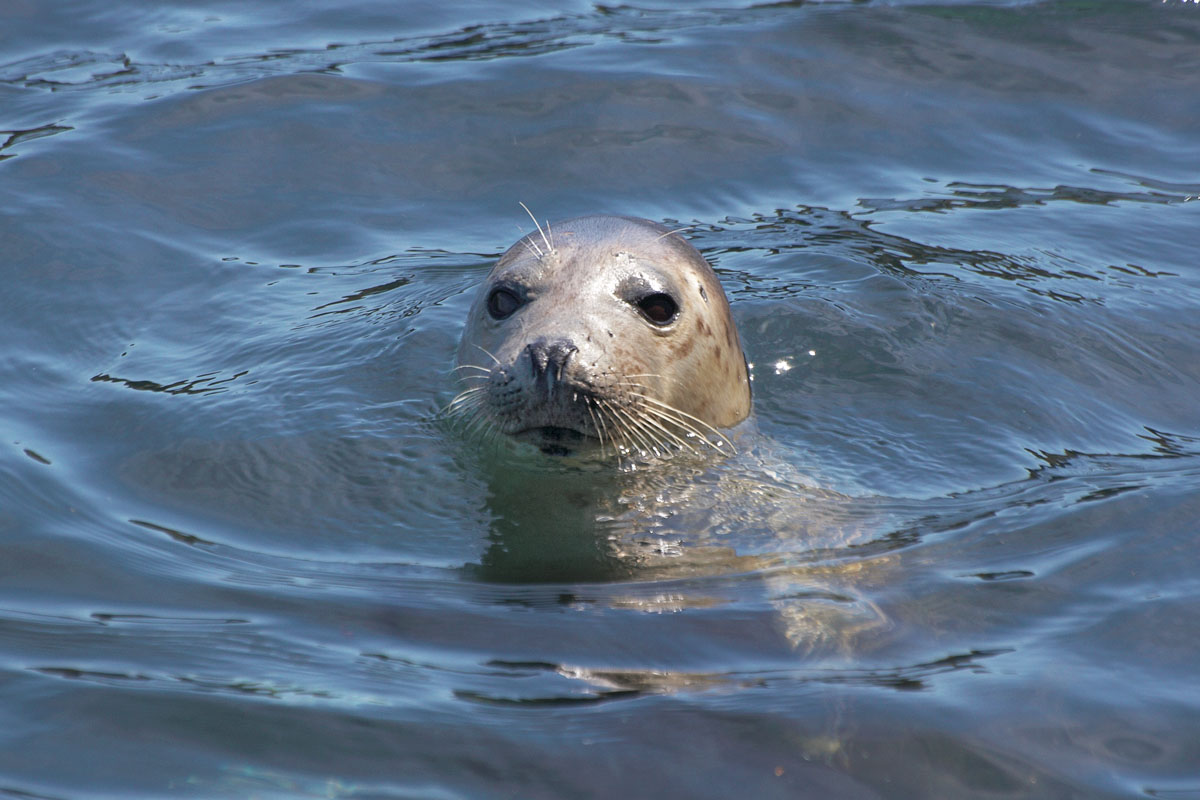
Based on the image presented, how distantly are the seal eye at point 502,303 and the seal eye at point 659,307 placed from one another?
20.0 inches

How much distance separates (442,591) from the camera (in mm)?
4590

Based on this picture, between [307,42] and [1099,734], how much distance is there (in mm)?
8480

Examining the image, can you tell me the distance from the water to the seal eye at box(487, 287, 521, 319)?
603 millimetres

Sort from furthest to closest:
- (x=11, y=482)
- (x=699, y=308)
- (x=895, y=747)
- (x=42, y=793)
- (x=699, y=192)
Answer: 1. (x=699, y=192)
2. (x=699, y=308)
3. (x=11, y=482)
4. (x=895, y=747)
5. (x=42, y=793)

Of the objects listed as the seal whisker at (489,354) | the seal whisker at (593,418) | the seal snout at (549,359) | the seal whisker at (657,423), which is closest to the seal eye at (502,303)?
the seal whisker at (489,354)

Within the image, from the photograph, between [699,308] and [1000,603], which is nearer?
[1000,603]

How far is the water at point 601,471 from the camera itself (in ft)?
12.0

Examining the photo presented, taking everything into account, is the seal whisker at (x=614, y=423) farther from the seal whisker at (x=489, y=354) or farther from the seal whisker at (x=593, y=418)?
the seal whisker at (x=489, y=354)

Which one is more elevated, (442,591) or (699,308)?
(699,308)

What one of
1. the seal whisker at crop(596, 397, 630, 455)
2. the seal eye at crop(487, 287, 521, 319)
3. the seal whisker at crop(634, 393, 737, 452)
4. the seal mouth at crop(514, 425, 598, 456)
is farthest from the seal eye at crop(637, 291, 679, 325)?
the seal mouth at crop(514, 425, 598, 456)

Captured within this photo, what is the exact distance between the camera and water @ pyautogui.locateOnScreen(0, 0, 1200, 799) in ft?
12.0

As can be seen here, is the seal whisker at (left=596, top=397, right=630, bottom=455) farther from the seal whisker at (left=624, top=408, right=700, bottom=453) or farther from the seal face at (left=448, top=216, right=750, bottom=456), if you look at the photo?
the seal whisker at (left=624, top=408, right=700, bottom=453)

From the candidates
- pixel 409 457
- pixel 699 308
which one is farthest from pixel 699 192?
pixel 409 457

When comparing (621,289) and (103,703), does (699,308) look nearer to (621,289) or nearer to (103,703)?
(621,289)
